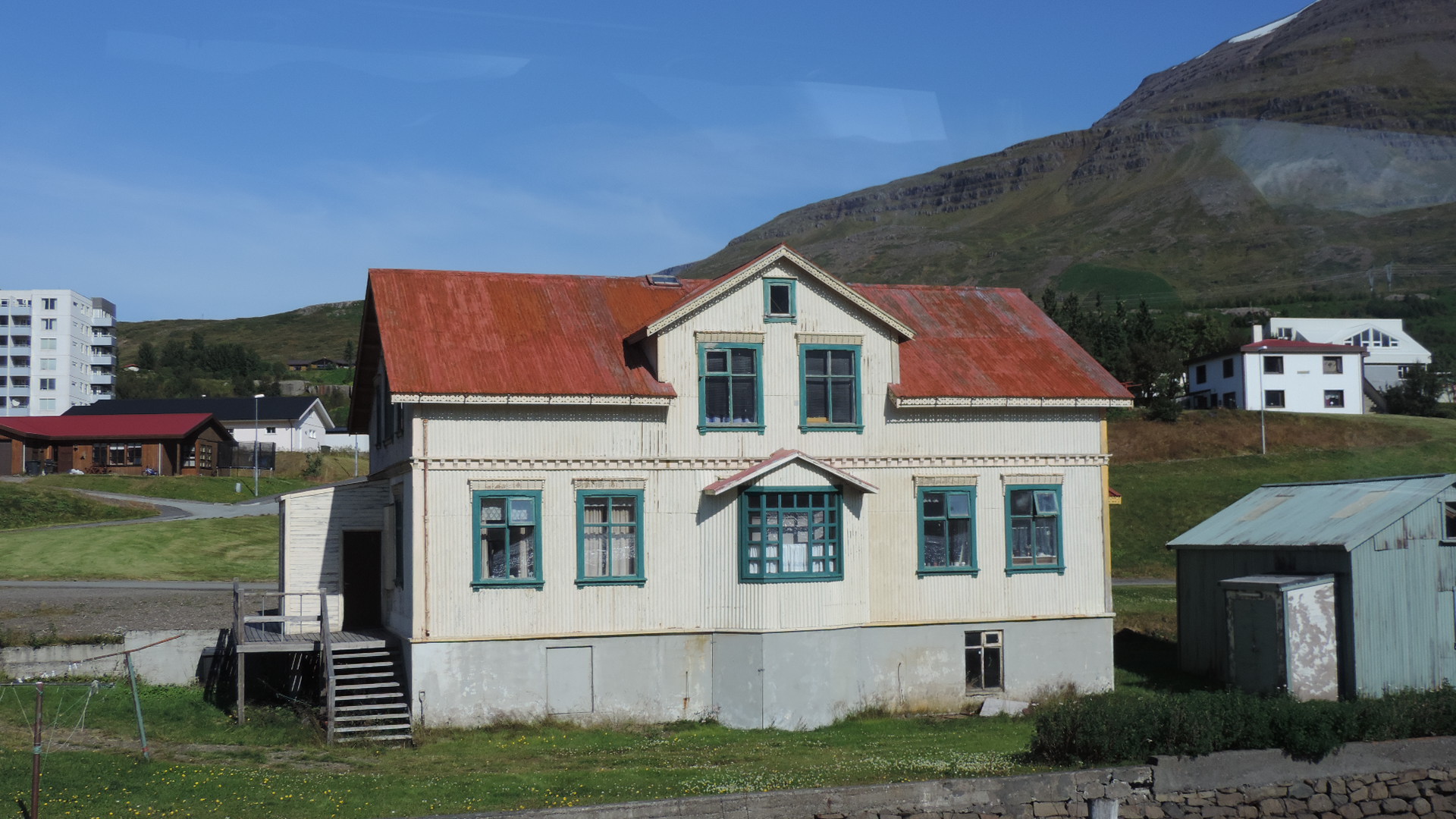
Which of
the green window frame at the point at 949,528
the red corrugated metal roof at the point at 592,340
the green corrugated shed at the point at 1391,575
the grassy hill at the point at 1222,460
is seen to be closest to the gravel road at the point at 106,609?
the red corrugated metal roof at the point at 592,340

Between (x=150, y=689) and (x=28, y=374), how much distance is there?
5871 inches

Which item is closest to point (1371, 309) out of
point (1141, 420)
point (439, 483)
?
point (1141, 420)

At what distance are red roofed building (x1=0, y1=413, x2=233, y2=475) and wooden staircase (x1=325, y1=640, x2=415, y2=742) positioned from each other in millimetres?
59611

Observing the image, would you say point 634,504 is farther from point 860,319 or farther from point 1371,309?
point 1371,309

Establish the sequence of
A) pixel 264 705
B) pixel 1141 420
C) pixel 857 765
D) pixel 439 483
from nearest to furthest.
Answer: pixel 857 765 → pixel 439 483 → pixel 264 705 → pixel 1141 420

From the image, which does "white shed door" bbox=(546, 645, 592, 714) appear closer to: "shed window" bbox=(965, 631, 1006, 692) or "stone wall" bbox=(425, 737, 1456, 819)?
"stone wall" bbox=(425, 737, 1456, 819)

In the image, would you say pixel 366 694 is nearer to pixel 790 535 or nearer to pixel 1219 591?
pixel 790 535

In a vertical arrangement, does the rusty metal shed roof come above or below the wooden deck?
above

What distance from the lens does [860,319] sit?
27.5m

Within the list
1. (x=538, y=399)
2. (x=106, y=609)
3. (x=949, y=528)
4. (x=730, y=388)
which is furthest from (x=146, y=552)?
(x=949, y=528)

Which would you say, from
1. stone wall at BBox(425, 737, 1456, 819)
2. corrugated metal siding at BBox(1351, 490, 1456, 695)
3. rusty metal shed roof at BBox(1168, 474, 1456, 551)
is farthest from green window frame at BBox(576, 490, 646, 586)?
corrugated metal siding at BBox(1351, 490, 1456, 695)

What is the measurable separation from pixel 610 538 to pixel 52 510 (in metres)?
44.0

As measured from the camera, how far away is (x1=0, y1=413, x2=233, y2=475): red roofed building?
259ft

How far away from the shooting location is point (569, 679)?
25234 millimetres
